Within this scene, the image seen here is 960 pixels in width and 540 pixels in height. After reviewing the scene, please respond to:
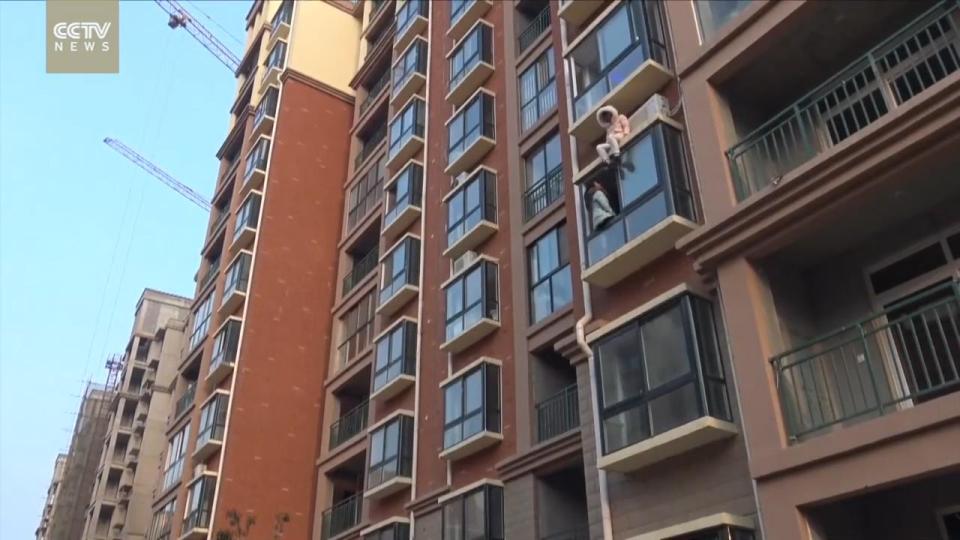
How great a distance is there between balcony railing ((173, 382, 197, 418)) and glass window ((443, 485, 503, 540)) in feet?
61.1

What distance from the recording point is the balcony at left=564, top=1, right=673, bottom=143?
15.5 metres

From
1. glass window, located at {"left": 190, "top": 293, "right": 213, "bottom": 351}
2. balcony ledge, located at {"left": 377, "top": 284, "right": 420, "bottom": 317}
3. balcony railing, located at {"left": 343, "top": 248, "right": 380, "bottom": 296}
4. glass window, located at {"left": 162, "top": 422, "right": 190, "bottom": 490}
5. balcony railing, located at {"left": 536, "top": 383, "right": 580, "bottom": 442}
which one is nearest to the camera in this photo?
balcony railing, located at {"left": 536, "top": 383, "right": 580, "bottom": 442}

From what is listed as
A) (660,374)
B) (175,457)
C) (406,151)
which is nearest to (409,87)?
(406,151)

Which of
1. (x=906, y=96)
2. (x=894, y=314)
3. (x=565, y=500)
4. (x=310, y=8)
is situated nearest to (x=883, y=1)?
(x=906, y=96)

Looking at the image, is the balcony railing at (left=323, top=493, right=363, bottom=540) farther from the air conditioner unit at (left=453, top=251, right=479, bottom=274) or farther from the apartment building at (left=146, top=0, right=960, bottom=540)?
the air conditioner unit at (left=453, top=251, right=479, bottom=274)

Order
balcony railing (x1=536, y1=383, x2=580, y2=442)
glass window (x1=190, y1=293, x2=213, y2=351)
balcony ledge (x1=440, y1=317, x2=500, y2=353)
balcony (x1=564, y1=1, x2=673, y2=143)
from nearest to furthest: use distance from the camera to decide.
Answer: balcony (x1=564, y1=1, x2=673, y2=143) < balcony railing (x1=536, y1=383, x2=580, y2=442) < balcony ledge (x1=440, y1=317, x2=500, y2=353) < glass window (x1=190, y1=293, x2=213, y2=351)

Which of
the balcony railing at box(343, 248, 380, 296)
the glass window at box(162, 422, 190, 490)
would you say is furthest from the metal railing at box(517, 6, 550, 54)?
the glass window at box(162, 422, 190, 490)

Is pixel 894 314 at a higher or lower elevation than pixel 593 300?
lower

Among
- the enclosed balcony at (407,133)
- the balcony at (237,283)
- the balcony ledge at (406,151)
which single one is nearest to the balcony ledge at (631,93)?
the balcony ledge at (406,151)

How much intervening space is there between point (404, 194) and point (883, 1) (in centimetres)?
1681

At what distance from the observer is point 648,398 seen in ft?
40.9

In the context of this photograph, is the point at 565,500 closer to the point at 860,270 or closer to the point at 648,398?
the point at 648,398

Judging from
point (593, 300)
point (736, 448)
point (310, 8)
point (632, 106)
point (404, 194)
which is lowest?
point (736, 448)

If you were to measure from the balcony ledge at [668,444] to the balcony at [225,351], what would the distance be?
19226 mm
